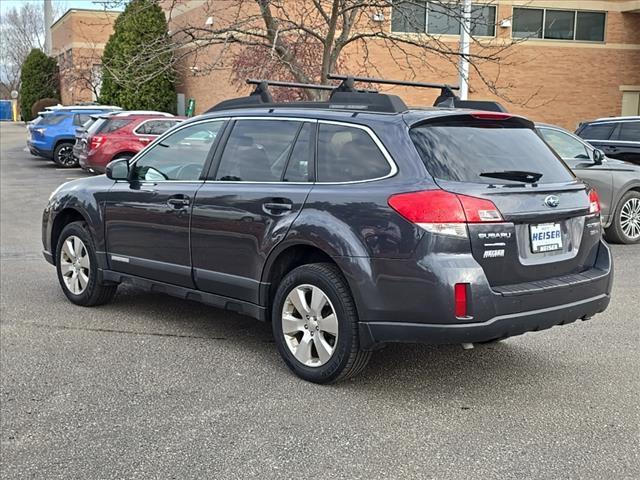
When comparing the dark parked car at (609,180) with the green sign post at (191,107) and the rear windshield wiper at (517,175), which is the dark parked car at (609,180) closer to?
the rear windshield wiper at (517,175)

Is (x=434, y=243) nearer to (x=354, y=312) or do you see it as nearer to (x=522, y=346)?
(x=354, y=312)

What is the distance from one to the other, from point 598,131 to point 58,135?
15999 millimetres

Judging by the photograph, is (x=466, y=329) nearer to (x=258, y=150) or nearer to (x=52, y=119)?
(x=258, y=150)

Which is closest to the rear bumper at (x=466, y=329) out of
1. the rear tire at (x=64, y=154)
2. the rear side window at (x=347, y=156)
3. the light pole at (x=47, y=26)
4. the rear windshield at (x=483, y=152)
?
the rear windshield at (x=483, y=152)

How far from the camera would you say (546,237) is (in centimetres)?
456

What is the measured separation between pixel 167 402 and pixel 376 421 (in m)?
1.26

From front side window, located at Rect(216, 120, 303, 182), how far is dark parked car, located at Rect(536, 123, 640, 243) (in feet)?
19.2

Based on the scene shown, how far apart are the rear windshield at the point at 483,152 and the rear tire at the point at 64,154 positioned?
20.4 m

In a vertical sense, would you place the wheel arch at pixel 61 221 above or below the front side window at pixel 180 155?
below

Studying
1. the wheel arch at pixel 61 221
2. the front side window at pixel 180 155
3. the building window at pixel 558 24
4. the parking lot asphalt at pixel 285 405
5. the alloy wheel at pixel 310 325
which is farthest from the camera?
the building window at pixel 558 24

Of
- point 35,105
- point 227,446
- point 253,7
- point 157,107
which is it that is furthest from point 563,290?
point 35,105

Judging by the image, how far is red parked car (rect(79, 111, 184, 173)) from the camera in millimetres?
18500

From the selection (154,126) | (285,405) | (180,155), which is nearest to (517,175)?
(285,405)

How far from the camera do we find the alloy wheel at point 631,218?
34.6ft
